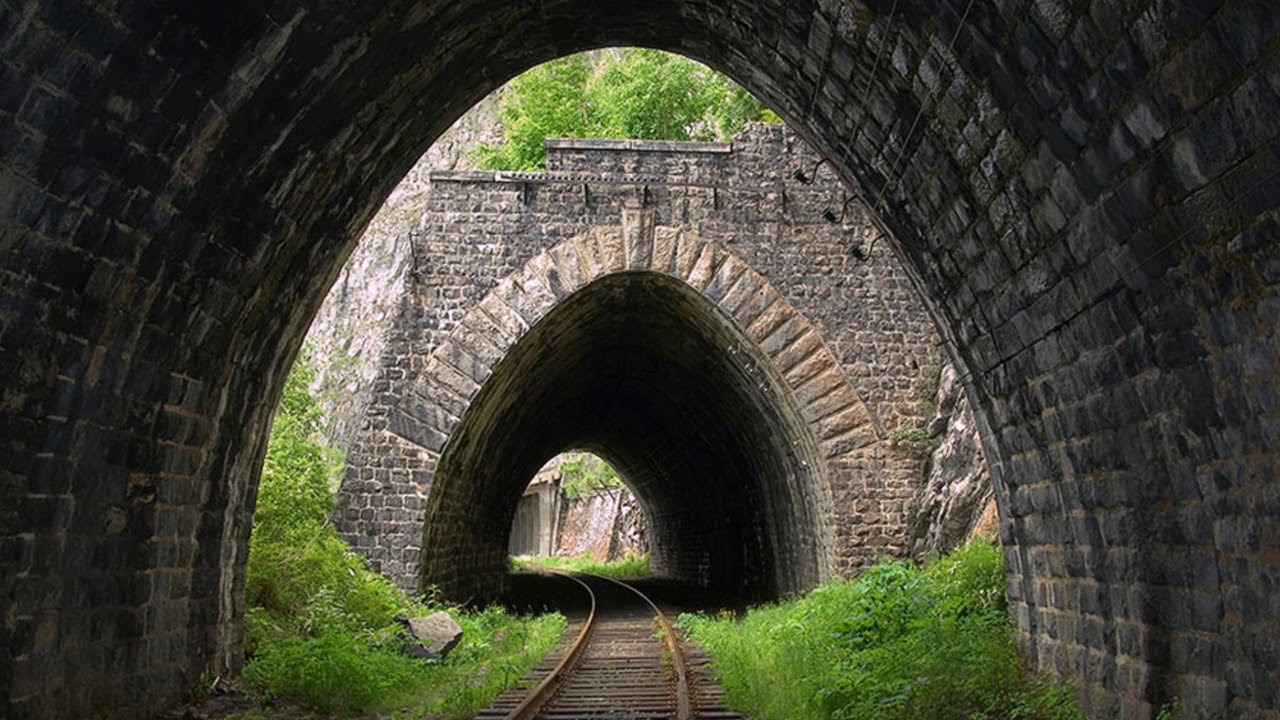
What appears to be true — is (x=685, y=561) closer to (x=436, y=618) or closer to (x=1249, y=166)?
(x=436, y=618)

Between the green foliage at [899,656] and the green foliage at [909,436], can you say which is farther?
the green foliage at [909,436]

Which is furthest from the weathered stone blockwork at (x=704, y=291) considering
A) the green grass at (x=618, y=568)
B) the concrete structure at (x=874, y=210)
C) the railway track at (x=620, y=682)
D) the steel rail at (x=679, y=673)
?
the green grass at (x=618, y=568)

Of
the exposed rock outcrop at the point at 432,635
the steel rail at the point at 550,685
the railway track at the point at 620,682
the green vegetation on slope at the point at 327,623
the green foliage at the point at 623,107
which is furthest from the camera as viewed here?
the green foliage at the point at 623,107

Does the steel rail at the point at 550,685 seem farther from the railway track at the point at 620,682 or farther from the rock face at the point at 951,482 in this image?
the rock face at the point at 951,482

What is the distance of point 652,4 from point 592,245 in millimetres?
8430

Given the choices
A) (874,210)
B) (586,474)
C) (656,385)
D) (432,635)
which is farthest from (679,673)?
(586,474)

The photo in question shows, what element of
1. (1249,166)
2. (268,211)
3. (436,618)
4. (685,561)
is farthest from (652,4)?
(685,561)

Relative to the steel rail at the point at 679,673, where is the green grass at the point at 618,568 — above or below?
above

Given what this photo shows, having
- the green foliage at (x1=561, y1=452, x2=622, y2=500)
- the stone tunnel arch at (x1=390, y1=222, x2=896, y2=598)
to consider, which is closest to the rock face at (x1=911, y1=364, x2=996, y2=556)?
the stone tunnel arch at (x1=390, y1=222, x2=896, y2=598)

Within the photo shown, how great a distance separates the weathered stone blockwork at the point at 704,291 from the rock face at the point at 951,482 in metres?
0.32

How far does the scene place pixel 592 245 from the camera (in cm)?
1677

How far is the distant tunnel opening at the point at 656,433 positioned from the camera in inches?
666

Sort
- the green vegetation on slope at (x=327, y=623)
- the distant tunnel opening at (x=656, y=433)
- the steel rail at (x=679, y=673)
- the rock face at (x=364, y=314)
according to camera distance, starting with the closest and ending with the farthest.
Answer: the steel rail at (x=679, y=673) < the green vegetation on slope at (x=327, y=623) < the rock face at (x=364, y=314) < the distant tunnel opening at (x=656, y=433)

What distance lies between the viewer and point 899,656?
9039 millimetres
